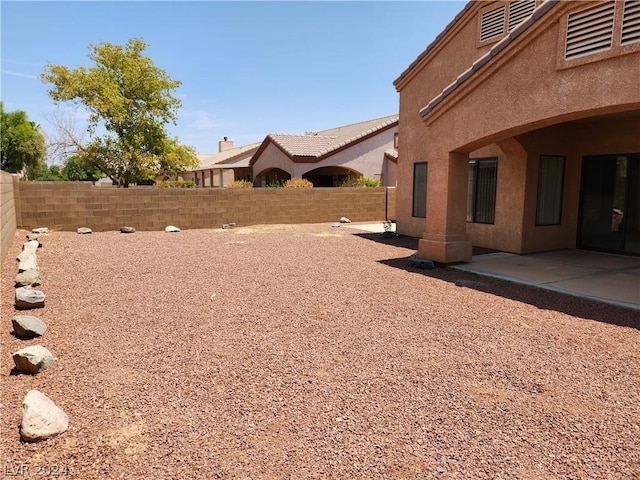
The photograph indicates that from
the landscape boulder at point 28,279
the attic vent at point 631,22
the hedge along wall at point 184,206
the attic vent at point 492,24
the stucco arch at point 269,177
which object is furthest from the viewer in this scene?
the stucco arch at point 269,177

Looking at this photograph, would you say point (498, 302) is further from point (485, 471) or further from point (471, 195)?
point (471, 195)

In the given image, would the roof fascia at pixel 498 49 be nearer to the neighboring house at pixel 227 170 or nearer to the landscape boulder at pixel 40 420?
the landscape boulder at pixel 40 420

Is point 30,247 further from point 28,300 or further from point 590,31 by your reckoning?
point 590,31

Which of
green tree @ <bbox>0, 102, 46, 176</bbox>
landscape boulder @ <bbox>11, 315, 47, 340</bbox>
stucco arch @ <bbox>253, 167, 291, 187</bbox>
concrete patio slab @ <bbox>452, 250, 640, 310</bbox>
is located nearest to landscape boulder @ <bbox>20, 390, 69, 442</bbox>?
landscape boulder @ <bbox>11, 315, 47, 340</bbox>

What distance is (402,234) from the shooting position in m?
15.1

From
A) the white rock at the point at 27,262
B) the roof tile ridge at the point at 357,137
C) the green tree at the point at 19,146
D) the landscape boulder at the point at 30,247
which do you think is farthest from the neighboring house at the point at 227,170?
the white rock at the point at 27,262

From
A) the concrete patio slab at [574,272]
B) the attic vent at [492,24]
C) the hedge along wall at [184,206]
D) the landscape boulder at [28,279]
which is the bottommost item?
the concrete patio slab at [574,272]

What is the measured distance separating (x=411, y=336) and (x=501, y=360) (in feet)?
3.54

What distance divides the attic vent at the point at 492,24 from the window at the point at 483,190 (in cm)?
325

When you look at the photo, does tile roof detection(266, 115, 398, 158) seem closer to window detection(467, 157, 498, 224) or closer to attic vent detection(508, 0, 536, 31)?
window detection(467, 157, 498, 224)

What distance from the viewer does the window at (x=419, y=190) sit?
1377 centimetres

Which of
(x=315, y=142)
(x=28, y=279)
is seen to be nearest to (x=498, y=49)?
(x=28, y=279)

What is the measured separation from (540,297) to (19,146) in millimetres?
54036

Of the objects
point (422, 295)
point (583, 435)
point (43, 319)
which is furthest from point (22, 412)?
point (422, 295)
